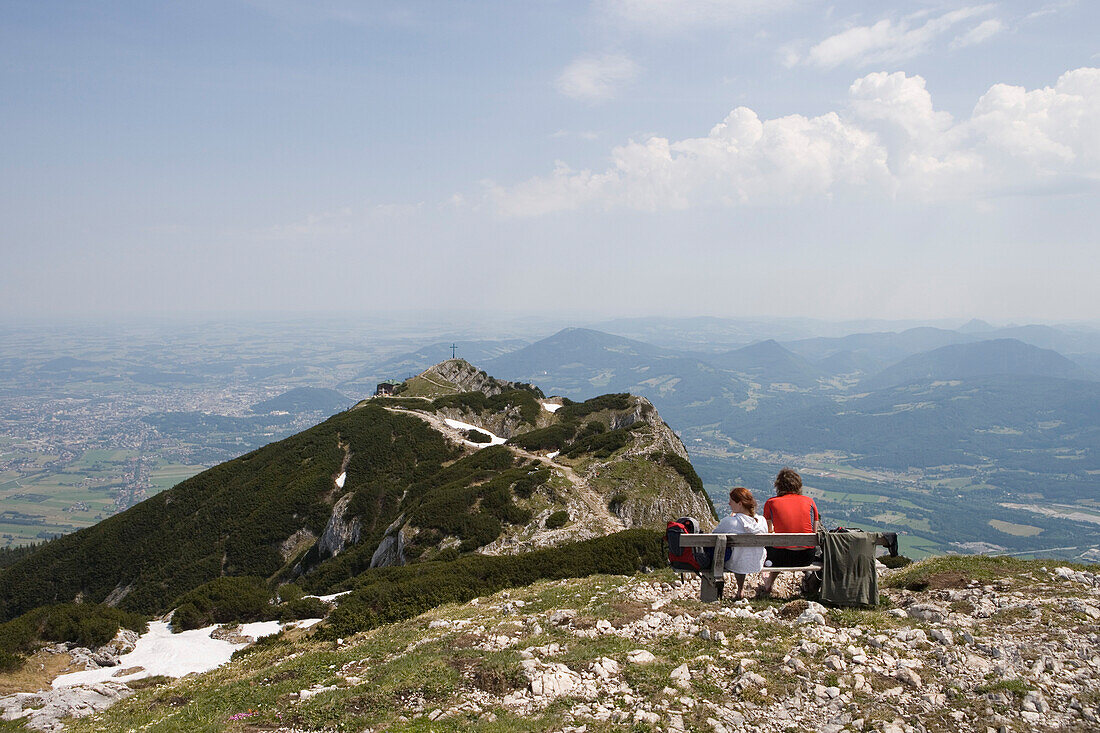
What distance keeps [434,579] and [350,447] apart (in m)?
46.3

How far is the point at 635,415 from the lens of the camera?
67.1 metres

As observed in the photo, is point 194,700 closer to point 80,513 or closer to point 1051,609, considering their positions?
point 1051,609

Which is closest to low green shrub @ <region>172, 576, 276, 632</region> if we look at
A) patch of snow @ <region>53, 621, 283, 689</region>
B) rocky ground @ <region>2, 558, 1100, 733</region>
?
patch of snow @ <region>53, 621, 283, 689</region>

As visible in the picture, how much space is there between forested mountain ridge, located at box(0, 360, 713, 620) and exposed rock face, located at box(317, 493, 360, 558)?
116 mm

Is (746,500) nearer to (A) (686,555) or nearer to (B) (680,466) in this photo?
(A) (686,555)

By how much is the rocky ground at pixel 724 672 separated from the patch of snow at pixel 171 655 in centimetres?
845

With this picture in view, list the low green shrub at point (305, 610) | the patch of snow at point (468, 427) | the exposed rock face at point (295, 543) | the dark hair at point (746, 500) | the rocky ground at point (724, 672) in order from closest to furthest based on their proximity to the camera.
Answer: the rocky ground at point (724, 672)
the dark hair at point (746, 500)
the low green shrub at point (305, 610)
the exposed rock face at point (295, 543)
the patch of snow at point (468, 427)

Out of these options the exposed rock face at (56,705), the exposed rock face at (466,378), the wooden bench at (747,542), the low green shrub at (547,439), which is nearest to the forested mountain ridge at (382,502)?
the low green shrub at (547,439)

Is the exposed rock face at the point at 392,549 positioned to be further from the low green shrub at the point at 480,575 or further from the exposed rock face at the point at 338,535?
the low green shrub at the point at 480,575

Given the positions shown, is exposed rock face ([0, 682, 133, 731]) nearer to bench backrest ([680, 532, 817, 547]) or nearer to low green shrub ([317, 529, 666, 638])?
low green shrub ([317, 529, 666, 638])

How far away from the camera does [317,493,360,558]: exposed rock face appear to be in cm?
4769

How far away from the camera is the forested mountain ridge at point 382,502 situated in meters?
37.4

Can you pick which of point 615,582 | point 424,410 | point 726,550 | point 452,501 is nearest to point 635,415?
point 424,410

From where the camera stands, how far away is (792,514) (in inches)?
428
